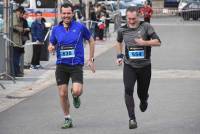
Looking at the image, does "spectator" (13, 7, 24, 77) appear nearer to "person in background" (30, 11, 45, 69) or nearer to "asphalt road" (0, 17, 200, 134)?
"asphalt road" (0, 17, 200, 134)

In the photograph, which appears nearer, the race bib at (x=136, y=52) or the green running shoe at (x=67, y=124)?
the race bib at (x=136, y=52)

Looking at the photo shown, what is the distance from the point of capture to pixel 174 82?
17.4 meters

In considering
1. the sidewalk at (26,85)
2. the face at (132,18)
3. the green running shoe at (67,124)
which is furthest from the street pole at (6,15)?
the face at (132,18)

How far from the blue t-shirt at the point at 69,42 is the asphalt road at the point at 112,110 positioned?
1.02m

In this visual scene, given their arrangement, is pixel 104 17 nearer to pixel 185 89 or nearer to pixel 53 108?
pixel 185 89

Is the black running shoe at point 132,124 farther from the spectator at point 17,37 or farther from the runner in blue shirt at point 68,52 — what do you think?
the spectator at point 17,37

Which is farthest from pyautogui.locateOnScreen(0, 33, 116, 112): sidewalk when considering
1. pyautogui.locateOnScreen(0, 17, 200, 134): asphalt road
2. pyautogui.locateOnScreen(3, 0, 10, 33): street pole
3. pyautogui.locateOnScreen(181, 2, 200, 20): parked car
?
pyautogui.locateOnScreen(181, 2, 200, 20): parked car

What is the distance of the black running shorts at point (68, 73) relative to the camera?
10594 millimetres

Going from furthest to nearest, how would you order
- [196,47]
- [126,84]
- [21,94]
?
[196,47] → [21,94] → [126,84]

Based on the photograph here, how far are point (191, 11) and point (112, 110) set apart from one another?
44.6m

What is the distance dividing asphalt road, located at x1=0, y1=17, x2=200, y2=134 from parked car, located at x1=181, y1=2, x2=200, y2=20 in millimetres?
36097

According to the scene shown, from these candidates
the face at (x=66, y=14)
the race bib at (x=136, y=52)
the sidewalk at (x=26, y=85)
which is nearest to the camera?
the race bib at (x=136, y=52)

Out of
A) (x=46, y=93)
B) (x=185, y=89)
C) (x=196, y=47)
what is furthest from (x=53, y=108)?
(x=196, y=47)

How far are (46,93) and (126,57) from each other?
5.26 meters
